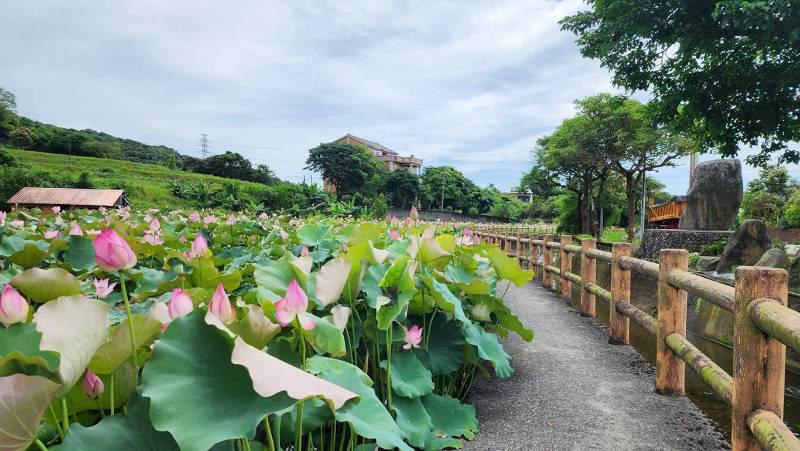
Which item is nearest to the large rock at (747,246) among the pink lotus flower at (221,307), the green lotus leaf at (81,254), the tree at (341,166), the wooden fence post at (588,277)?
the wooden fence post at (588,277)

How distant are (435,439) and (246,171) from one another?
56543 millimetres

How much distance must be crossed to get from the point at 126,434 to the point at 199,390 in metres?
0.15

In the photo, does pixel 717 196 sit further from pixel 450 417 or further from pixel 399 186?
pixel 399 186

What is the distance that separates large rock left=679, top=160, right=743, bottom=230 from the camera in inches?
519

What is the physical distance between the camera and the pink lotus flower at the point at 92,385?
82 centimetres

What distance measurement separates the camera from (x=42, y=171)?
34156mm

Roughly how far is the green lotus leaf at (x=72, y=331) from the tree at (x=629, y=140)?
20.4 meters

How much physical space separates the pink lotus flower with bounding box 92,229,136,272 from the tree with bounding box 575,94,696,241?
20317mm

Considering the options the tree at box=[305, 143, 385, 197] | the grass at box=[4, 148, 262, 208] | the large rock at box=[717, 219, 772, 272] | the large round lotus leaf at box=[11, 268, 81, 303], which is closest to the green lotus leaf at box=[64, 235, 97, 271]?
the large round lotus leaf at box=[11, 268, 81, 303]

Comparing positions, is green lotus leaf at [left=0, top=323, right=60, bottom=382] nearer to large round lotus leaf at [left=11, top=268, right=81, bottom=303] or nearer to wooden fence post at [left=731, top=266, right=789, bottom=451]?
large round lotus leaf at [left=11, top=268, right=81, bottom=303]

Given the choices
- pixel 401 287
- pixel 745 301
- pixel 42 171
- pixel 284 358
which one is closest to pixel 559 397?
pixel 745 301

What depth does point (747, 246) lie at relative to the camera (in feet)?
28.5

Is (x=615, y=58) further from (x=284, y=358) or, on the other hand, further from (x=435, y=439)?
(x=284, y=358)

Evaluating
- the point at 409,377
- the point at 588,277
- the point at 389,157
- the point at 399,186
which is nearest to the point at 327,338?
the point at 409,377
